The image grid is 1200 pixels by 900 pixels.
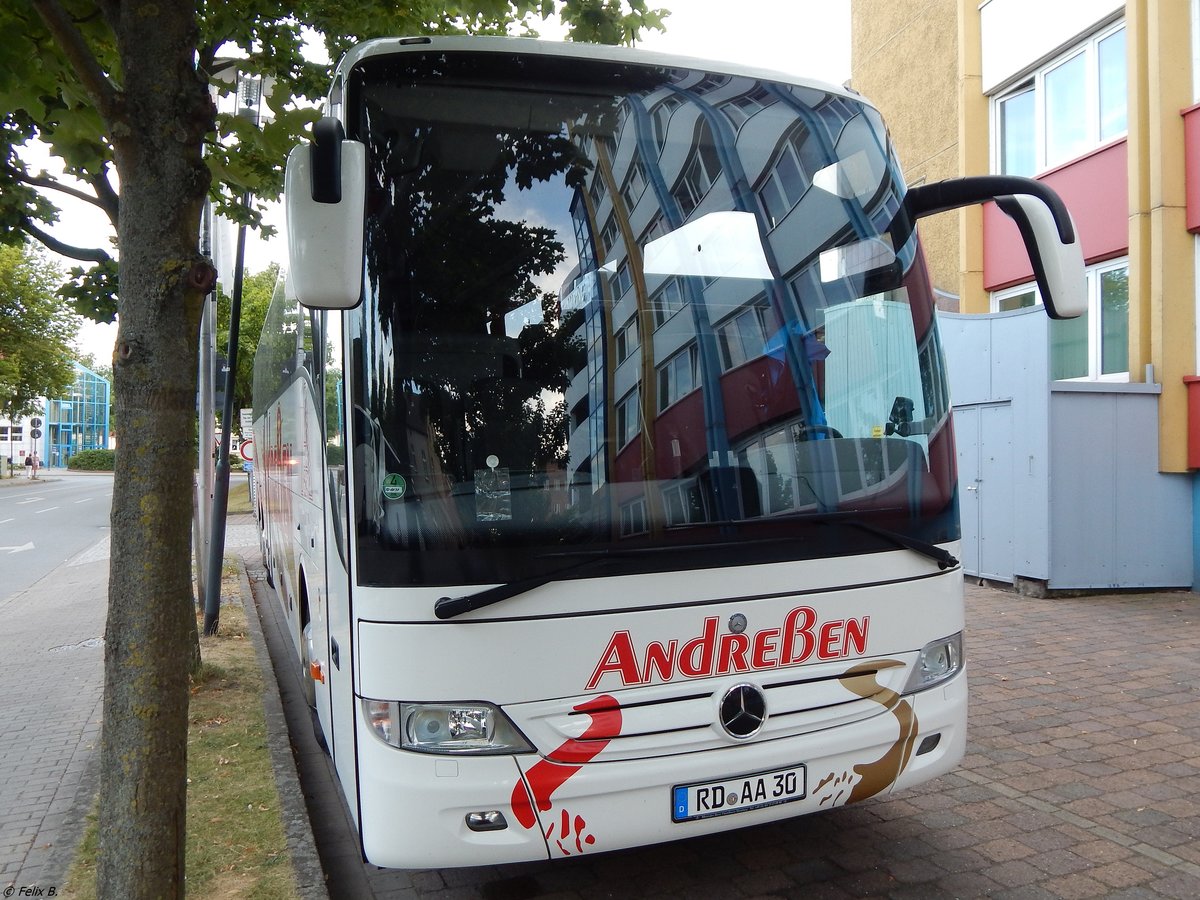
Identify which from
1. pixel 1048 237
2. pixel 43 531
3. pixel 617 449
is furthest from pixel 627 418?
pixel 43 531

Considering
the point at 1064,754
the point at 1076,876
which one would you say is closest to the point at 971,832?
the point at 1076,876

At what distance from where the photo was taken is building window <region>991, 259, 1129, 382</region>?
11102mm

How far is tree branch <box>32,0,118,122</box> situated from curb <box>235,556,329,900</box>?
2.80 metres

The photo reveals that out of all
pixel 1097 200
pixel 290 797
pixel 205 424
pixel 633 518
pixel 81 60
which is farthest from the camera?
pixel 1097 200

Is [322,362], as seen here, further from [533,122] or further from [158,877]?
[158,877]

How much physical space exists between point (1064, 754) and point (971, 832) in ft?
4.37

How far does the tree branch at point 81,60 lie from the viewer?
2879 millimetres

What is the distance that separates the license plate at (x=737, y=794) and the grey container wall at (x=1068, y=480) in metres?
7.47

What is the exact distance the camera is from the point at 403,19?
19.0ft

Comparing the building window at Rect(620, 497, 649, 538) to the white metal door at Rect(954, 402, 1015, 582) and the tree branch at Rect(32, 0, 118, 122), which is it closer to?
the tree branch at Rect(32, 0, 118, 122)

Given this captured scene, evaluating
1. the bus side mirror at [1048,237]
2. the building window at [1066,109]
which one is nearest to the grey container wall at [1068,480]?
the building window at [1066,109]

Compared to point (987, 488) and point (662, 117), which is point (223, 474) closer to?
point (662, 117)

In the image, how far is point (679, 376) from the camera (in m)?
3.26

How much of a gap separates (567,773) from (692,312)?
158 cm
